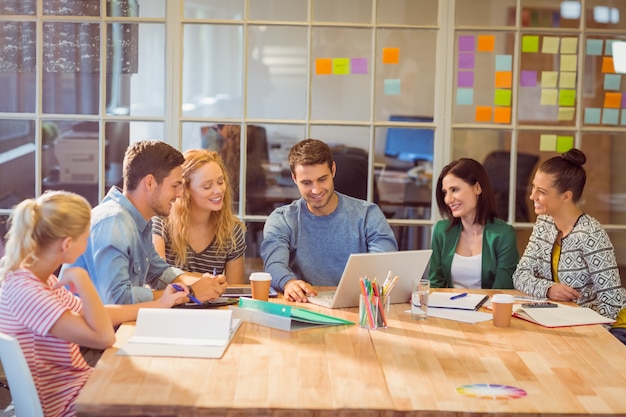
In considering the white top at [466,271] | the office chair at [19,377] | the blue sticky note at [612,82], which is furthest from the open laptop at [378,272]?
the blue sticky note at [612,82]

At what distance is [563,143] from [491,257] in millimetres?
968

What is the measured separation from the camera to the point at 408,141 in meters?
4.45

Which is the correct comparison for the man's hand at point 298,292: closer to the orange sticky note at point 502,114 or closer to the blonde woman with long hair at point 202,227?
the blonde woman with long hair at point 202,227

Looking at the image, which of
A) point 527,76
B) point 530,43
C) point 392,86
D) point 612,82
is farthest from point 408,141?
point 612,82

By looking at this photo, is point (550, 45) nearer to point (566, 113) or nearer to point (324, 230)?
point (566, 113)

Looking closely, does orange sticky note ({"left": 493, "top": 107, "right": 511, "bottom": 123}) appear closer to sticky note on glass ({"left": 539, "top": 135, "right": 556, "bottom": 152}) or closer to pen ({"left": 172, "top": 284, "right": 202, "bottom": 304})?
sticky note on glass ({"left": 539, "top": 135, "right": 556, "bottom": 152})

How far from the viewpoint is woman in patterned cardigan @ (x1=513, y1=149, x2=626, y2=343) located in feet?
11.4

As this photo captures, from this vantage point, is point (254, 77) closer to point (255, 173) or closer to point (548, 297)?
point (255, 173)

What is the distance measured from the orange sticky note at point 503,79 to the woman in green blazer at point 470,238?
67cm

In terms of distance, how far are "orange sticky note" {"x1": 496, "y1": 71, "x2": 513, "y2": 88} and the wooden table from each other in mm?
1888

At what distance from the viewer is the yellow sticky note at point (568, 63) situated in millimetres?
4398

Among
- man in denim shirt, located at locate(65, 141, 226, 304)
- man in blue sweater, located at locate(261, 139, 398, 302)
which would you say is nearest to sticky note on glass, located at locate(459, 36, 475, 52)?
man in blue sweater, located at locate(261, 139, 398, 302)

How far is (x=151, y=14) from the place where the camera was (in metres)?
4.40

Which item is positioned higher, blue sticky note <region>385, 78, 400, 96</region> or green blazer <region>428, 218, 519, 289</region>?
blue sticky note <region>385, 78, 400, 96</region>
